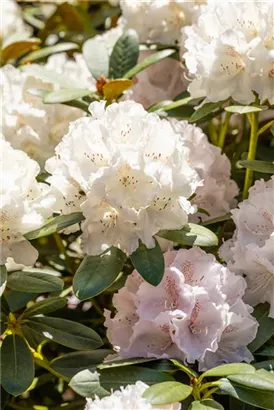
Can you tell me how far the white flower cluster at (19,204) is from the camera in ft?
3.93

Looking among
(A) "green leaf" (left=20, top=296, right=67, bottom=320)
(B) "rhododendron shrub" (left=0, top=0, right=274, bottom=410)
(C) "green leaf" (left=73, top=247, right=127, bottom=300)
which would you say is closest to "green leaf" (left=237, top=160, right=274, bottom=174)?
(B) "rhododendron shrub" (left=0, top=0, right=274, bottom=410)

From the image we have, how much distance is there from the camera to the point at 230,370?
1.08 meters

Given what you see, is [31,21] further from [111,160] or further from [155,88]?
[111,160]

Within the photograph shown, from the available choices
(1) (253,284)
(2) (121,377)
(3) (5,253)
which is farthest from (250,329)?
(3) (5,253)

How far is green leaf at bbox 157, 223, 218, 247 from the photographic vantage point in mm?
1205

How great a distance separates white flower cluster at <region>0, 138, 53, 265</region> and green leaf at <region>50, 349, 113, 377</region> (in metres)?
0.14

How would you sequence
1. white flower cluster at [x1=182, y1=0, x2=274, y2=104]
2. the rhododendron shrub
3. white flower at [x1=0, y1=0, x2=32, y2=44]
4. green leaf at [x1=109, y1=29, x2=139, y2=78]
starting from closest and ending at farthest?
1. the rhododendron shrub
2. white flower cluster at [x1=182, y1=0, x2=274, y2=104]
3. green leaf at [x1=109, y1=29, x2=139, y2=78]
4. white flower at [x1=0, y1=0, x2=32, y2=44]

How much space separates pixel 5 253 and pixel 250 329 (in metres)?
0.34

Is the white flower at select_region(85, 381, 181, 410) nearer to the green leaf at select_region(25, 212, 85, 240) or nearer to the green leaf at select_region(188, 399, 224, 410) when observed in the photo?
the green leaf at select_region(188, 399, 224, 410)

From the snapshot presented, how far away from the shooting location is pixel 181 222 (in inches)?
46.3

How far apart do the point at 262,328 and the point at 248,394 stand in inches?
5.9

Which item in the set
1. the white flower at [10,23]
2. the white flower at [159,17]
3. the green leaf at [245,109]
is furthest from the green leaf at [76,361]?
the white flower at [10,23]

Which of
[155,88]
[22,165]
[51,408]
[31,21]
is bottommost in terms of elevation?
[51,408]

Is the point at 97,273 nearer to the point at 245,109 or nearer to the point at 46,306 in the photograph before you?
the point at 46,306
